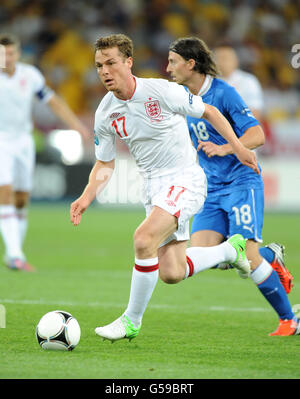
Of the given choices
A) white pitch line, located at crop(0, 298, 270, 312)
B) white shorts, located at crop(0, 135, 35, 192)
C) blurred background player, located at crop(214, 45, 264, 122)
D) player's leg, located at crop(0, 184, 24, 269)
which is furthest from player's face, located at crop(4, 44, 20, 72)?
white pitch line, located at crop(0, 298, 270, 312)

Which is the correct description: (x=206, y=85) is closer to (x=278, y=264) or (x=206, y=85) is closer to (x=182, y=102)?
(x=182, y=102)

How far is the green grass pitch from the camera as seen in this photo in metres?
4.20

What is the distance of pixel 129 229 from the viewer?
1336cm

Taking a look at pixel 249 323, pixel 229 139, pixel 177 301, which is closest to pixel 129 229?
pixel 177 301

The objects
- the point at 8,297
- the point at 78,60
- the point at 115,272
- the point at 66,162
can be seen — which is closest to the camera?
the point at 8,297

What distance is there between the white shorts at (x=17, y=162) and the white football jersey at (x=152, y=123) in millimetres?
3890

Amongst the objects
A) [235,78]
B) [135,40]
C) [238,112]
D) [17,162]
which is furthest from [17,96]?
[135,40]

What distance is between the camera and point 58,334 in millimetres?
4691

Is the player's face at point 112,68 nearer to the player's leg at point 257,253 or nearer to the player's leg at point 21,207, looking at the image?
the player's leg at point 257,253

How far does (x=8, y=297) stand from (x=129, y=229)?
653cm

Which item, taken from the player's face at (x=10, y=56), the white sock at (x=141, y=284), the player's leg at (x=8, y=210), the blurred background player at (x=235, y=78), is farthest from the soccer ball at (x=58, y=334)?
the player's face at (x=10, y=56)

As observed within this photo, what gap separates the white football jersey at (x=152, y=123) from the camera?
198 inches

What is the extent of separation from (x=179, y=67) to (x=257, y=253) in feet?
4.75

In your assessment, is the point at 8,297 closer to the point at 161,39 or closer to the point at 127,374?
the point at 127,374
